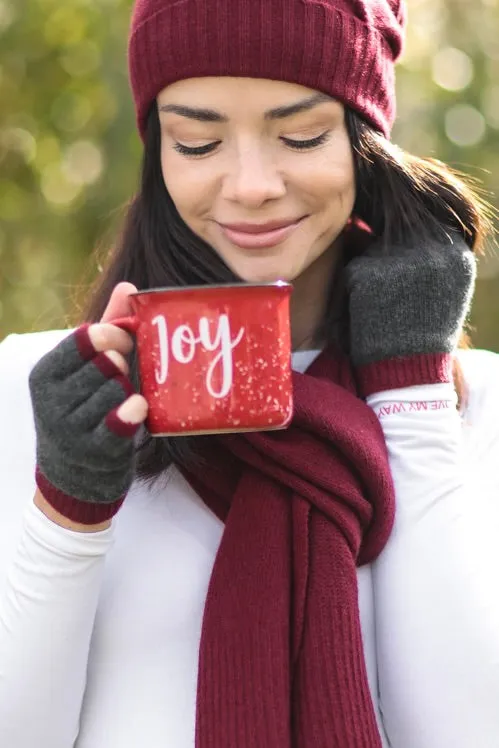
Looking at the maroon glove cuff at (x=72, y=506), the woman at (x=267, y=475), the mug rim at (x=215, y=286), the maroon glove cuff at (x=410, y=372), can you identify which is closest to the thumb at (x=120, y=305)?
the woman at (x=267, y=475)

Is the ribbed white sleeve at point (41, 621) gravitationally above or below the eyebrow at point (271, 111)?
below

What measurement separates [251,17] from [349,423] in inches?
24.4

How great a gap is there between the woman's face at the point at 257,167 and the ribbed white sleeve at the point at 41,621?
529 millimetres

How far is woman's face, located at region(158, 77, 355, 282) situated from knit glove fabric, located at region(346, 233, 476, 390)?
0.13 m

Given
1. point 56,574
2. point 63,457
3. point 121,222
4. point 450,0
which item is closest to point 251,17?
point 121,222

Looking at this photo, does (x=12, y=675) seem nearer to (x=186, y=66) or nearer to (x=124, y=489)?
(x=124, y=489)

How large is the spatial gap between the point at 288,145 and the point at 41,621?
77 cm

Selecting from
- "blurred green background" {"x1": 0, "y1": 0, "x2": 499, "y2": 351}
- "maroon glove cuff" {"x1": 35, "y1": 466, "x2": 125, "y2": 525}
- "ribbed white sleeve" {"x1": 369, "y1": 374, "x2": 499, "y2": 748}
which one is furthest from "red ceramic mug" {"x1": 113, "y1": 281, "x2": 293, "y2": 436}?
"blurred green background" {"x1": 0, "y1": 0, "x2": 499, "y2": 351}

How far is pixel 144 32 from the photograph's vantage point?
1.79 metres

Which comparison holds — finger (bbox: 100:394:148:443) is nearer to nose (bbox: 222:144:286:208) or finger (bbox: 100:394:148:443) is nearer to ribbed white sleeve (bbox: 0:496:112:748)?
ribbed white sleeve (bbox: 0:496:112:748)

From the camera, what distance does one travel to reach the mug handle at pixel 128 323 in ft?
4.42

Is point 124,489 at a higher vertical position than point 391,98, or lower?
lower

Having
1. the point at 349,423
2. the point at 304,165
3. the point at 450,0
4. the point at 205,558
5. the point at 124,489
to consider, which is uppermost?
the point at 304,165

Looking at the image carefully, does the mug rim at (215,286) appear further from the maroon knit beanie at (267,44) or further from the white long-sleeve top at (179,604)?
the maroon knit beanie at (267,44)
